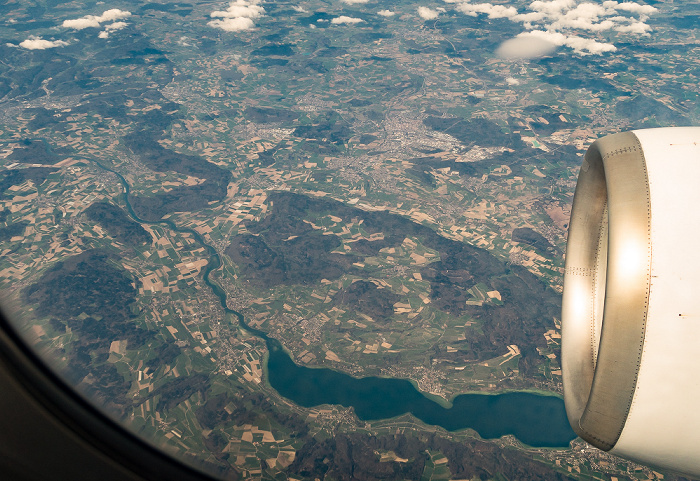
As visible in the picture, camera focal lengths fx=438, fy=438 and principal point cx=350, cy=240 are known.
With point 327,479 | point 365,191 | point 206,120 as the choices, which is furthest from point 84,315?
point 206,120

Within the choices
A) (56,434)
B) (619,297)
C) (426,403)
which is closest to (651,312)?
(619,297)

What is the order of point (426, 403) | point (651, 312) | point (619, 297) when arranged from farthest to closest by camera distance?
point (426, 403) < point (619, 297) < point (651, 312)

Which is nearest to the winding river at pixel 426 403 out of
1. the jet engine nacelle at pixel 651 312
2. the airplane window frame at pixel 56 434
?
the jet engine nacelle at pixel 651 312

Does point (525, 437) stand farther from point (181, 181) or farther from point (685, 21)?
point (685, 21)

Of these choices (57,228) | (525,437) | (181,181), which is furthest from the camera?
(181,181)

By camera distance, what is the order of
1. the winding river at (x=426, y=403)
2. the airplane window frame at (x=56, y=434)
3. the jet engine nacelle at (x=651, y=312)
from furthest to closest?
the winding river at (x=426, y=403) < the jet engine nacelle at (x=651, y=312) < the airplane window frame at (x=56, y=434)

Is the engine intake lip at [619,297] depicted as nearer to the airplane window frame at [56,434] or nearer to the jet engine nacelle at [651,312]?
the jet engine nacelle at [651,312]

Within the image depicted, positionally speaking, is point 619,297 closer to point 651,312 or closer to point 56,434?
point 651,312

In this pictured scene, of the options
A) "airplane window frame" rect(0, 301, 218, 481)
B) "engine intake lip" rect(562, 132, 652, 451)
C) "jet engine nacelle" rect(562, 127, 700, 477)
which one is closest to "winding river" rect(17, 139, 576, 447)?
"engine intake lip" rect(562, 132, 652, 451)
